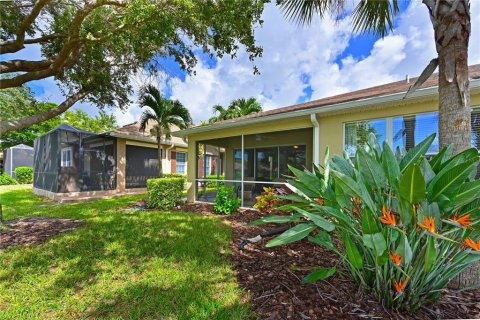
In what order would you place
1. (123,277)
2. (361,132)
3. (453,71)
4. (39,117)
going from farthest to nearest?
(39,117)
(361,132)
(123,277)
(453,71)

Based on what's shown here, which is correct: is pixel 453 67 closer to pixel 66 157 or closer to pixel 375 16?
pixel 375 16

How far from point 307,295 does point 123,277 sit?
247 cm

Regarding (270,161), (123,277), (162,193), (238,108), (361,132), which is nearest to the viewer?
(123,277)

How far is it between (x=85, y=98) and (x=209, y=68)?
5099 mm

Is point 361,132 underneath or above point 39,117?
underneath

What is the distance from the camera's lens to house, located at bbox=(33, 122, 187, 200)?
10.2m

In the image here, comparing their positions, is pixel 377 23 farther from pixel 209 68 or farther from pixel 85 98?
pixel 85 98

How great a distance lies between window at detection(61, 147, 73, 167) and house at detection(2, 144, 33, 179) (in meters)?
16.8

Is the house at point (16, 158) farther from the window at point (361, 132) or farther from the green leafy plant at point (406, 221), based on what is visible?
the green leafy plant at point (406, 221)

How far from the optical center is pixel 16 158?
21.4 m

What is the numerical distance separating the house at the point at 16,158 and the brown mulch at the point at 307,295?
2816cm

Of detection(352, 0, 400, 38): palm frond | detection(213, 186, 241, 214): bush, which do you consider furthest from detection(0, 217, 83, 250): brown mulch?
detection(352, 0, 400, 38): palm frond

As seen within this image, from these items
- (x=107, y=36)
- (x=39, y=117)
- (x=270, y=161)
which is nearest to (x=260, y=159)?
(x=270, y=161)

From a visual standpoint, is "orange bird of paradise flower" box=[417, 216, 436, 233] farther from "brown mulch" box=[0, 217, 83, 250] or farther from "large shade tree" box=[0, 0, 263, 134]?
"brown mulch" box=[0, 217, 83, 250]
